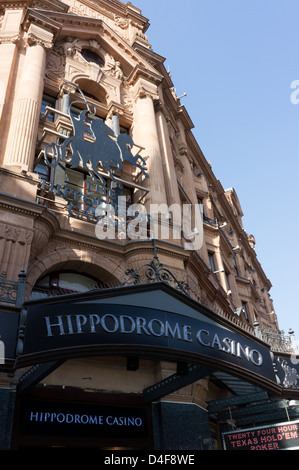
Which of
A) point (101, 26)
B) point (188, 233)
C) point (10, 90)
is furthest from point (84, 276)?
point (101, 26)

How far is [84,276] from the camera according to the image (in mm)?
14352

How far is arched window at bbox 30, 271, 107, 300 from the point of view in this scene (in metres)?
13.1

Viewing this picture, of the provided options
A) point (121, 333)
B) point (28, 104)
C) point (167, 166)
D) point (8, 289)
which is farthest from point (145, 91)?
point (121, 333)

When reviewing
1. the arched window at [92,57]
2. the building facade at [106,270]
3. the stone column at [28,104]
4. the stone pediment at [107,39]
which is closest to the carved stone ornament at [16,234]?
the building facade at [106,270]

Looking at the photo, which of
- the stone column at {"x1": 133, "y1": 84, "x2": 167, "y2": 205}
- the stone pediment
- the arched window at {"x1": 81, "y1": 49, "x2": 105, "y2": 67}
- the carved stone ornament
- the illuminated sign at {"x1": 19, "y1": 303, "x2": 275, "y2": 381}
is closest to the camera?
the illuminated sign at {"x1": 19, "y1": 303, "x2": 275, "y2": 381}

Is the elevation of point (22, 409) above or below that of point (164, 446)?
above

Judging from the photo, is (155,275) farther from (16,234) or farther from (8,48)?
(8,48)

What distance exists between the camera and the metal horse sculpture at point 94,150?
1533 cm

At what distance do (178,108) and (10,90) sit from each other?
13.8 m

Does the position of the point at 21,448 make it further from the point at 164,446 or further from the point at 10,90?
the point at 10,90

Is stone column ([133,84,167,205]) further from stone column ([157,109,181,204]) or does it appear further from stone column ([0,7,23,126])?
stone column ([0,7,23,126])

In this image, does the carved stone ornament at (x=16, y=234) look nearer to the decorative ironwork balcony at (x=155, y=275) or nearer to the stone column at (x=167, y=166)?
the decorative ironwork balcony at (x=155, y=275)

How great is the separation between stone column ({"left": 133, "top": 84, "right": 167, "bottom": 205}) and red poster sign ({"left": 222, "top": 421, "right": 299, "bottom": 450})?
30.8 ft
